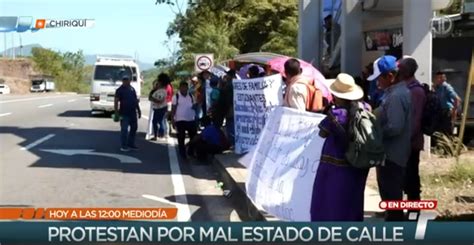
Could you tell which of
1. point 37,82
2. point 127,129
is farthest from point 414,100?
point 37,82

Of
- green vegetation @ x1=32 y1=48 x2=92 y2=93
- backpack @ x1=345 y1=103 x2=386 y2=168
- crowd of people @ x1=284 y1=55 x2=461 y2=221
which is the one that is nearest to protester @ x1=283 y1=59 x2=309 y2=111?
crowd of people @ x1=284 y1=55 x2=461 y2=221

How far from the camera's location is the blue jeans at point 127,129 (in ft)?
45.7

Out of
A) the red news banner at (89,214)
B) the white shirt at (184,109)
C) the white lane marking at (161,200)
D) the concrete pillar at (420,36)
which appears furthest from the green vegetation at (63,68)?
the red news banner at (89,214)

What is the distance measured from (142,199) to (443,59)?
25.6 feet

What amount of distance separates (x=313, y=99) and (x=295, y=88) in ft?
0.90

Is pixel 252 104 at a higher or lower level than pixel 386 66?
lower

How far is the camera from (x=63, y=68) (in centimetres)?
11206

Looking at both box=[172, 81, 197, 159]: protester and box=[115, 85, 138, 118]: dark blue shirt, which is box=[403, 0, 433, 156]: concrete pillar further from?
box=[115, 85, 138, 118]: dark blue shirt

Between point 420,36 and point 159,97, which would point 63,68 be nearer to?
point 159,97

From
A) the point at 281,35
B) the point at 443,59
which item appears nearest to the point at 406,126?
the point at 443,59

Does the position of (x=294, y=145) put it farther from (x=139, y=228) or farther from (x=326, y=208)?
(x=139, y=228)

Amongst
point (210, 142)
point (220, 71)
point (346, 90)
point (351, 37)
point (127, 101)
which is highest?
point (351, 37)

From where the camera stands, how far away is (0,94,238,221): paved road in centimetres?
863

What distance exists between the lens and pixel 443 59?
45.7 feet
